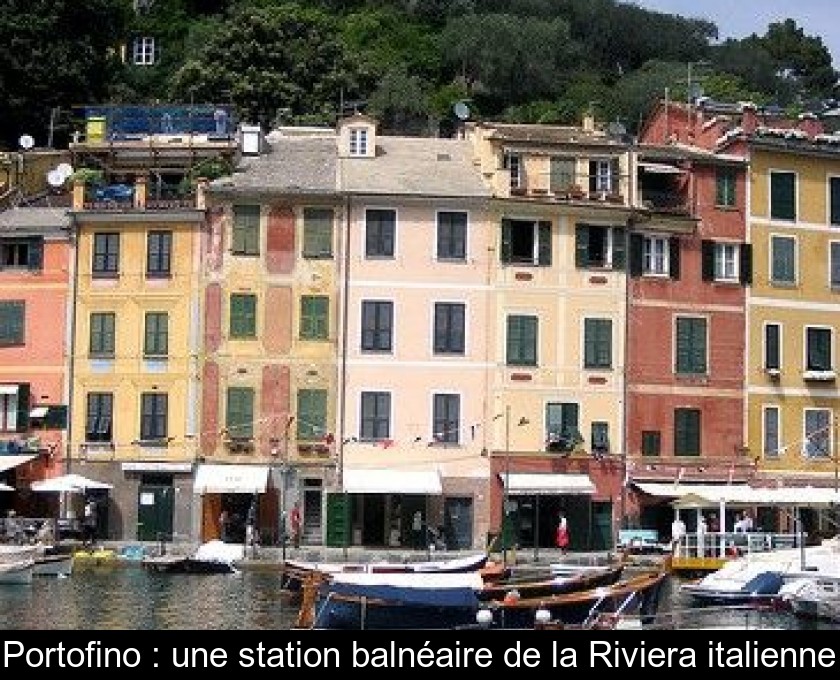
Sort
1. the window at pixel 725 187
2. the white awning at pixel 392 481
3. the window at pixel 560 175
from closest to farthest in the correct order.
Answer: the white awning at pixel 392 481, the window at pixel 560 175, the window at pixel 725 187

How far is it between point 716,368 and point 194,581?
73.0 feet

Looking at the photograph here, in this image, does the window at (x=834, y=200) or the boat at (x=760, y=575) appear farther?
the window at (x=834, y=200)

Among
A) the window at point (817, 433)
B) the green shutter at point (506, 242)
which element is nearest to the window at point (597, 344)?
the green shutter at point (506, 242)

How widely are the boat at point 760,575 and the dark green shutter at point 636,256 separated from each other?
1828cm

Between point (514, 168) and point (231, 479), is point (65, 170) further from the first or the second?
point (514, 168)

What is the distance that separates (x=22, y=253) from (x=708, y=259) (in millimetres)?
23517

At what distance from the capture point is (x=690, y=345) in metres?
63.7

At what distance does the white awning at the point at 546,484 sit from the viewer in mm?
60125

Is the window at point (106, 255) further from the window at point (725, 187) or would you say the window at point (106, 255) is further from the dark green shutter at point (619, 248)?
the window at point (725, 187)

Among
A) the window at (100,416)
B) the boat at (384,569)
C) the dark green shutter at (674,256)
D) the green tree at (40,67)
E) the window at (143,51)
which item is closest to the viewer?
the boat at (384,569)

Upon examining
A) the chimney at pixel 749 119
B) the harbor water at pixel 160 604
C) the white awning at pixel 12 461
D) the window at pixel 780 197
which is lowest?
the harbor water at pixel 160 604
